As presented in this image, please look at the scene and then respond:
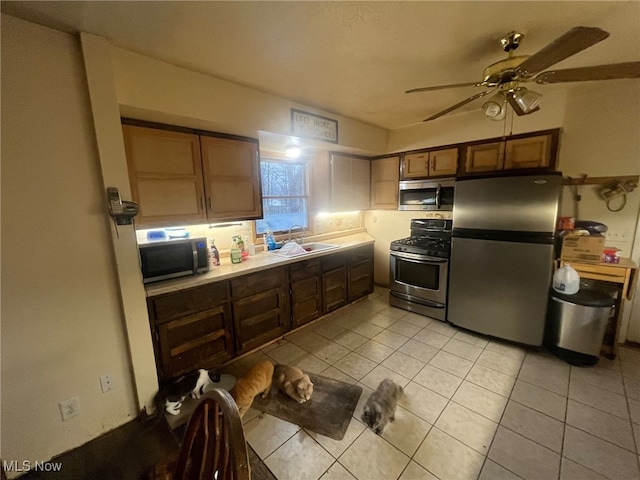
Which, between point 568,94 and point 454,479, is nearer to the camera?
point 454,479

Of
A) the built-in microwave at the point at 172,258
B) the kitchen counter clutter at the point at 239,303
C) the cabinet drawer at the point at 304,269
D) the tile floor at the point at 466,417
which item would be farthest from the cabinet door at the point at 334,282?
the built-in microwave at the point at 172,258

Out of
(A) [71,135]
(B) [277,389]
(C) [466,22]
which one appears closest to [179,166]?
(A) [71,135]

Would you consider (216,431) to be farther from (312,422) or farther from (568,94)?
(568,94)

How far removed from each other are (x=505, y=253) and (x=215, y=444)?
111 inches

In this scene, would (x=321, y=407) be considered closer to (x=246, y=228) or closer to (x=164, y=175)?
(x=246, y=228)

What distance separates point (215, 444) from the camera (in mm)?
654

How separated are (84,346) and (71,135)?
1.29 m

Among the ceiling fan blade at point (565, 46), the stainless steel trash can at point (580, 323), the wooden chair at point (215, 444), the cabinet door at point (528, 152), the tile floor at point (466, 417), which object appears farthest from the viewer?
the cabinet door at point (528, 152)

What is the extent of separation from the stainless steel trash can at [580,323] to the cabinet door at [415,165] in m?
1.92

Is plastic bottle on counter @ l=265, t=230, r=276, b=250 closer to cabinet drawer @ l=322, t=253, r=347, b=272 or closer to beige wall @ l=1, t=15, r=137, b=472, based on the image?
cabinet drawer @ l=322, t=253, r=347, b=272

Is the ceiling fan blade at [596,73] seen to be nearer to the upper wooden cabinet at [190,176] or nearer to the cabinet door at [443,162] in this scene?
the cabinet door at [443,162]

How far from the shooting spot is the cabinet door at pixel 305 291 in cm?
278

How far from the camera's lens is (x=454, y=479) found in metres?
1.41

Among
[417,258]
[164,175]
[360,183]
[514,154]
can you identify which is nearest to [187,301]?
[164,175]
